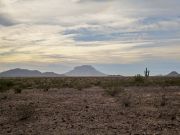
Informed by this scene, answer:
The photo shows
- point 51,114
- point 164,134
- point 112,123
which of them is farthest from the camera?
point 51,114

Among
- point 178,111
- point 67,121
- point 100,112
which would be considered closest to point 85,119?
point 67,121

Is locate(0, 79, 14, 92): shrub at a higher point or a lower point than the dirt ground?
higher

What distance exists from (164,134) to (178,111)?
6.42 metres

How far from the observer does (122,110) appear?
20.6 meters

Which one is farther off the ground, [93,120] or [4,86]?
[4,86]

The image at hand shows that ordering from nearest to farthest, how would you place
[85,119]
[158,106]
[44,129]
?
[44,129] < [85,119] < [158,106]

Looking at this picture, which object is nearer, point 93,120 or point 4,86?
point 93,120

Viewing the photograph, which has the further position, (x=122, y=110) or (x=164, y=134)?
(x=122, y=110)

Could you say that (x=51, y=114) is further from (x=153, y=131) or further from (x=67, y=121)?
(x=153, y=131)

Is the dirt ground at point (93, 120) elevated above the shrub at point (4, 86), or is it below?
below

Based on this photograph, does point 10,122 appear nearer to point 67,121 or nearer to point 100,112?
point 67,121

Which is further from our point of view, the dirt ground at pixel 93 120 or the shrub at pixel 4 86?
the shrub at pixel 4 86

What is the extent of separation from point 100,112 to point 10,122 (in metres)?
4.99

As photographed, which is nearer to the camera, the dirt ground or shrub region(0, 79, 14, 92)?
the dirt ground
